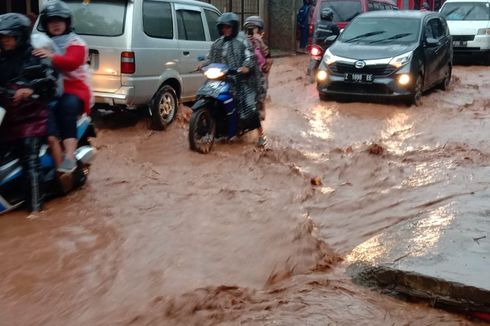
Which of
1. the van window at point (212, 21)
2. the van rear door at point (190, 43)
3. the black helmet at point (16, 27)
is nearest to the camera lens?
the black helmet at point (16, 27)

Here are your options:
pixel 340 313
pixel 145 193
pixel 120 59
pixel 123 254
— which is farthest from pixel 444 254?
pixel 120 59

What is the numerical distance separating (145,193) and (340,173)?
2.55 meters

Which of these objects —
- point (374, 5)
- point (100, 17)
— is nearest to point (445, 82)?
point (374, 5)

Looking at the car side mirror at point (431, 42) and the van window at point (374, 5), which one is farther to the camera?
the van window at point (374, 5)

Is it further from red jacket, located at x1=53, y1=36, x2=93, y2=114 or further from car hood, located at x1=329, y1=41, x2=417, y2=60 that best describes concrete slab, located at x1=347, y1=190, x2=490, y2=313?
car hood, located at x1=329, y1=41, x2=417, y2=60

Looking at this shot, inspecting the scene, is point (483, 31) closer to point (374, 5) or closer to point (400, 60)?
point (374, 5)

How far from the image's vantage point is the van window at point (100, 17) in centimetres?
850

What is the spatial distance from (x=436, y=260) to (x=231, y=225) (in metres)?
1.92

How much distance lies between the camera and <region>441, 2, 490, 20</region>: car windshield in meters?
19.1

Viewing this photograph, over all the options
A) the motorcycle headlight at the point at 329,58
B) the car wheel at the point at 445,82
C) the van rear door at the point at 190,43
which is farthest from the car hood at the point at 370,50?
the van rear door at the point at 190,43

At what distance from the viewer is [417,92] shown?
12156mm

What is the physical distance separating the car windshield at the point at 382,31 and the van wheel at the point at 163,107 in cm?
472

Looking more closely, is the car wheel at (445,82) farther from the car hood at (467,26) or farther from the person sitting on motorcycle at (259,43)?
the person sitting on motorcycle at (259,43)

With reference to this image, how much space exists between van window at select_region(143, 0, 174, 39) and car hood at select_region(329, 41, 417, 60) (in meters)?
3.93
